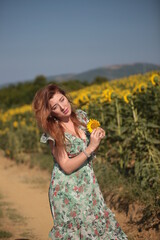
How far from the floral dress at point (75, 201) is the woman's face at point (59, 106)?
0.13 metres

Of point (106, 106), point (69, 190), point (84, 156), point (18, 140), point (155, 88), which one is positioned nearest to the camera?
point (84, 156)

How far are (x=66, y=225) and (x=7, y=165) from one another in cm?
550

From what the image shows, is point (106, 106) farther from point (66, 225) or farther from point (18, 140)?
point (18, 140)

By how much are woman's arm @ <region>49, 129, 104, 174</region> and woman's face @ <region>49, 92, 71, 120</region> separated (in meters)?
0.25

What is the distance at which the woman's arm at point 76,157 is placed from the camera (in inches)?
87.1

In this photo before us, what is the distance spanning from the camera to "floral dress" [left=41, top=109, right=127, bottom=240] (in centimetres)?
237

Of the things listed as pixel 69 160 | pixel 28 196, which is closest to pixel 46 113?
pixel 69 160

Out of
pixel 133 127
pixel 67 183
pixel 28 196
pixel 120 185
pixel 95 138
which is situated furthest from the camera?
pixel 28 196

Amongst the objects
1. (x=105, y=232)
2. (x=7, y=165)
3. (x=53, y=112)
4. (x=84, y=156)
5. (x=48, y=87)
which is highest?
(x=48, y=87)

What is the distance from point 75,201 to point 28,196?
3.16m

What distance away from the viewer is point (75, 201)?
2.37 meters

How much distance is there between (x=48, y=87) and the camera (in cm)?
242

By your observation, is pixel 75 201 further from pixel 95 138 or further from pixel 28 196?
pixel 28 196

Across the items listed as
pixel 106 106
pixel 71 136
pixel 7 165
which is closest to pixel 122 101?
pixel 106 106
